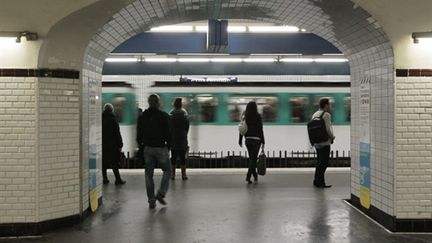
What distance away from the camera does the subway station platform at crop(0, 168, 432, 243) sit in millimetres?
5648

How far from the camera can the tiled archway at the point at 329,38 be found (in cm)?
597

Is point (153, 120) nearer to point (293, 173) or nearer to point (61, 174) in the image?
point (61, 174)

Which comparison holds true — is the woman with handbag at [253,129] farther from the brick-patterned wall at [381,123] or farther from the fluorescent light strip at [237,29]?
the fluorescent light strip at [237,29]

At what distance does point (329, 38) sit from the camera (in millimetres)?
7672

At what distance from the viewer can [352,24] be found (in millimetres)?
6344

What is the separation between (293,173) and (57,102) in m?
6.46

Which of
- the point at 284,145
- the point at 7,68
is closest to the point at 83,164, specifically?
the point at 7,68

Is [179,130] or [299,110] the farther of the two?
[299,110]

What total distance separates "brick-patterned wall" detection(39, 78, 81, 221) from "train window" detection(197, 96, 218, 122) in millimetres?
6751

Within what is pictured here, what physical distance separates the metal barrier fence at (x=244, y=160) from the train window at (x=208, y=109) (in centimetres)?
97

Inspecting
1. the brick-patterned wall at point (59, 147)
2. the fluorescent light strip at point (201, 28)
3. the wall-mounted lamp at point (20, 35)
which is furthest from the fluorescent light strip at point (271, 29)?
the wall-mounted lamp at point (20, 35)

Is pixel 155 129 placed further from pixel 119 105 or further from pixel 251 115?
pixel 119 105

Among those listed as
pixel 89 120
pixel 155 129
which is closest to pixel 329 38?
pixel 155 129

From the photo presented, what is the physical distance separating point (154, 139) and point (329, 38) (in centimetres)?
331
